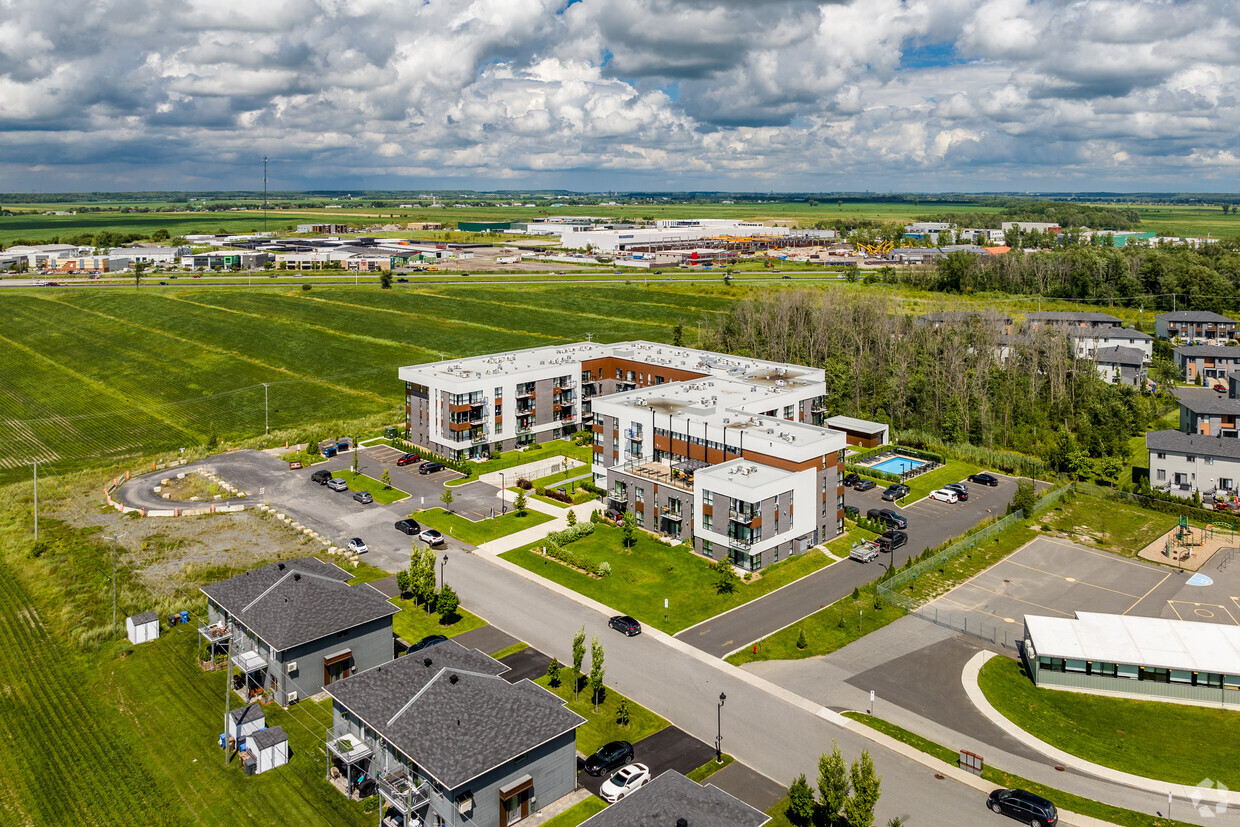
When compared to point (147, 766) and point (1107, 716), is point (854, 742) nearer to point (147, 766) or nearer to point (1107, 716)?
point (1107, 716)

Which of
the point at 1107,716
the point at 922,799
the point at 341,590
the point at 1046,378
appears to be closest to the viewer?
the point at 922,799

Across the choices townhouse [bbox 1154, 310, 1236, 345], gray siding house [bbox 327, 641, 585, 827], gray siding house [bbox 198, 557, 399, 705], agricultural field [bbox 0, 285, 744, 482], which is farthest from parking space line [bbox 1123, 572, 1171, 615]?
townhouse [bbox 1154, 310, 1236, 345]

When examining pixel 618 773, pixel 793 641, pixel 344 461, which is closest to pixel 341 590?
pixel 618 773

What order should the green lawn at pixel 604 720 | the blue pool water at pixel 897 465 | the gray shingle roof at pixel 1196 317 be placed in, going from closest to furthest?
the green lawn at pixel 604 720
the blue pool water at pixel 897 465
the gray shingle roof at pixel 1196 317

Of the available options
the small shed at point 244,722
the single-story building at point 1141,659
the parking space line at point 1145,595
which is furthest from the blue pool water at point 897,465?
the small shed at point 244,722

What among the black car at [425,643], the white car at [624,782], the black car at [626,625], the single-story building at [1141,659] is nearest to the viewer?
the white car at [624,782]

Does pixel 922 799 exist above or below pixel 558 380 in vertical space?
below

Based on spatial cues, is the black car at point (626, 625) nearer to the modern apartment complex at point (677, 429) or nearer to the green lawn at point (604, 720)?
the green lawn at point (604, 720)

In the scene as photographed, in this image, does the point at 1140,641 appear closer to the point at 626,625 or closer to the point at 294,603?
the point at 626,625
